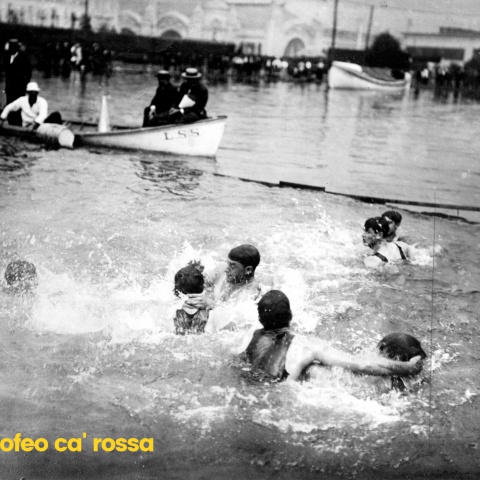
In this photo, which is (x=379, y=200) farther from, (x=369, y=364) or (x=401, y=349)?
(x=369, y=364)

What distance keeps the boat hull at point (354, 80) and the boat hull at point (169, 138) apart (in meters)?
33.5

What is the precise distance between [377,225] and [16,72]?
11.4 meters

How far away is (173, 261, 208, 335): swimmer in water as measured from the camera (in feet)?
17.3

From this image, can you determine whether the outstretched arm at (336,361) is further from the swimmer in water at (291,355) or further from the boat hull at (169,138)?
the boat hull at (169,138)

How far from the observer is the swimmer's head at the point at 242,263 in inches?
227

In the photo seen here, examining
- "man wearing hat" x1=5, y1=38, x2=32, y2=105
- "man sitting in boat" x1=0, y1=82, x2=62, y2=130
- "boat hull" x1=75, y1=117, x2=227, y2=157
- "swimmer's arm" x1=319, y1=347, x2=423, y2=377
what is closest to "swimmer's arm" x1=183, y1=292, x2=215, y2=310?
"swimmer's arm" x1=319, y1=347, x2=423, y2=377

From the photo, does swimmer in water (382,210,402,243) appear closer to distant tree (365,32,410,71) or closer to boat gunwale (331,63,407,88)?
boat gunwale (331,63,407,88)

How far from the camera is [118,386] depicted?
506cm

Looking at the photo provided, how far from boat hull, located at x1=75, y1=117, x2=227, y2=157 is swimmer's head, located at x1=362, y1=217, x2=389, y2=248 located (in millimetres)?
7123

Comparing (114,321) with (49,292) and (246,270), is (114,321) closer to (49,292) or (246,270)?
(49,292)

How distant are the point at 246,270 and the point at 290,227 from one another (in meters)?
3.80

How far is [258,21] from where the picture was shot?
227 feet

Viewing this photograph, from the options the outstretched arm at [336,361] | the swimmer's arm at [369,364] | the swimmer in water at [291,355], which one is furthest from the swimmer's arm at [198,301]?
the swimmer's arm at [369,364]

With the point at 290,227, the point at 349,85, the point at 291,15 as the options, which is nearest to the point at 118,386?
the point at 290,227
